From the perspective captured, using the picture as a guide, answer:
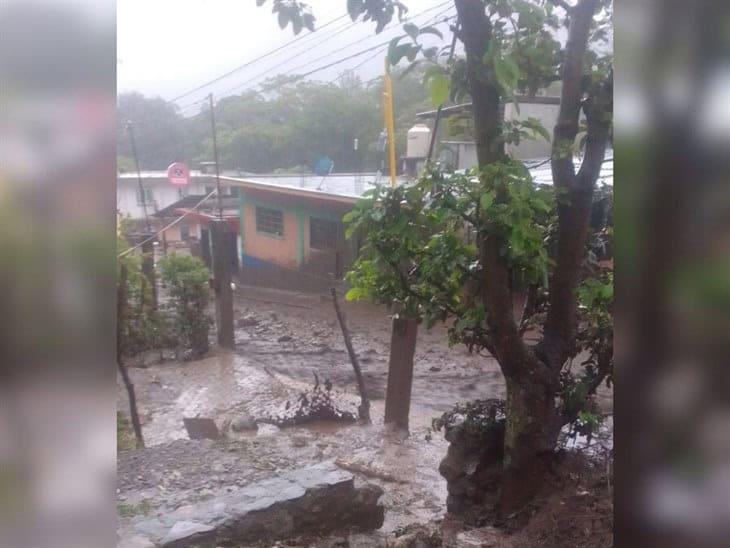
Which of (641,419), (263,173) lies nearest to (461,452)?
(263,173)

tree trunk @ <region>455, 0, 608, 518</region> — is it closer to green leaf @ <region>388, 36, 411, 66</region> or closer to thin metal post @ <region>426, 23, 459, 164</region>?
thin metal post @ <region>426, 23, 459, 164</region>

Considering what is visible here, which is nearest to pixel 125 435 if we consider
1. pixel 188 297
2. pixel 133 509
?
pixel 133 509

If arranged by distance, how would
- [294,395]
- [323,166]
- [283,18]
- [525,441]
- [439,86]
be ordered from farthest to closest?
[294,395] < [323,166] < [525,441] < [283,18] < [439,86]

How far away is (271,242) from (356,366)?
2.98 ft

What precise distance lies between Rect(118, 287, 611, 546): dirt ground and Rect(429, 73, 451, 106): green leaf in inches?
46.9

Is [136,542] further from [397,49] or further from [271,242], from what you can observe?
[397,49]

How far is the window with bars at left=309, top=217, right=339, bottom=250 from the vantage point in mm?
3498

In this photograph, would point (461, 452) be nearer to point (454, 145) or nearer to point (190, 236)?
point (454, 145)

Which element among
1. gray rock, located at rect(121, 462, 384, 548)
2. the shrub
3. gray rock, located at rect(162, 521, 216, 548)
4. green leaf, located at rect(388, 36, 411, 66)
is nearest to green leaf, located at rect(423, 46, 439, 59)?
green leaf, located at rect(388, 36, 411, 66)

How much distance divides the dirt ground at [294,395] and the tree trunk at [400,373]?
54 mm

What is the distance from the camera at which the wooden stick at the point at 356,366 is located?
3656mm

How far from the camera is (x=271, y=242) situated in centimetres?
360

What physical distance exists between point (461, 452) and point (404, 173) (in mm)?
1372

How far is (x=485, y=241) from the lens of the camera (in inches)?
110
